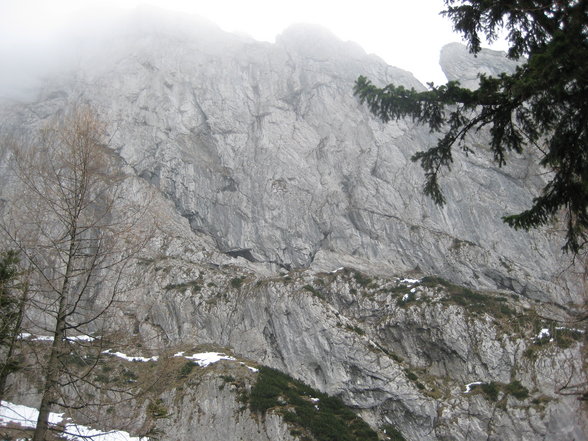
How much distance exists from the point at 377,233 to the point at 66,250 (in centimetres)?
5082

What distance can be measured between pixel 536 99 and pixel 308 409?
29743mm

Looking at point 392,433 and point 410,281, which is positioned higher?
point 410,281

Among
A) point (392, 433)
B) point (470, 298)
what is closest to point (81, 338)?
point (392, 433)

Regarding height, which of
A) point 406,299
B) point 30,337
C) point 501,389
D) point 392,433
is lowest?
point 392,433

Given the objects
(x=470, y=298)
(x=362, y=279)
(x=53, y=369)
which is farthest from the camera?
(x=362, y=279)

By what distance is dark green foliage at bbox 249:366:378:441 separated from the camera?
30.1 meters

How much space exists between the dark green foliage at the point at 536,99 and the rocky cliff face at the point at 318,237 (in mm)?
14995

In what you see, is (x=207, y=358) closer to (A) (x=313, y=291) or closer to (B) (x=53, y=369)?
(A) (x=313, y=291)

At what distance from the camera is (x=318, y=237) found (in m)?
57.9

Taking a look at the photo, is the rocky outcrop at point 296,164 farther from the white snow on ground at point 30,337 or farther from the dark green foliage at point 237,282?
the white snow on ground at point 30,337

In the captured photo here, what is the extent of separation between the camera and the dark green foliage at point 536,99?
677cm

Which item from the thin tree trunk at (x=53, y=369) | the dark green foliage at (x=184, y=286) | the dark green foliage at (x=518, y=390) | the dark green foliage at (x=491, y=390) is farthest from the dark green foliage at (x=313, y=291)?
A: the thin tree trunk at (x=53, y=369)

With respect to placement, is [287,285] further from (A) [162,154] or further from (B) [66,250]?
(B) [66,250]

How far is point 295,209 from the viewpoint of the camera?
6075 cm
